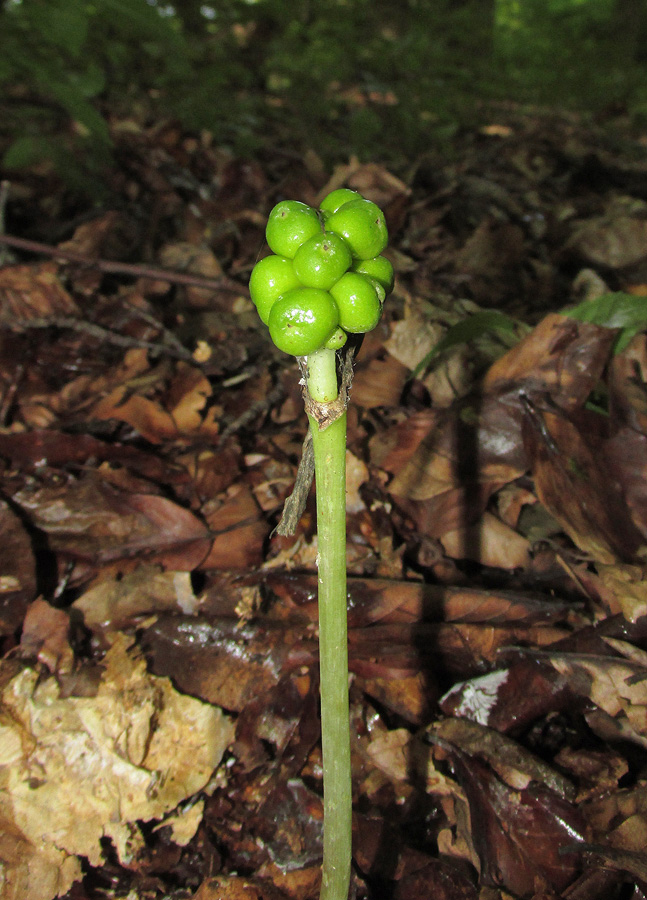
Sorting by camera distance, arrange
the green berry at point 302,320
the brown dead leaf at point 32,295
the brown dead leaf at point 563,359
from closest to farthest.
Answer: the green berry at point 302,320 → the brown dead leaf at point 563,359 → the brown dead leaf at point 32,295

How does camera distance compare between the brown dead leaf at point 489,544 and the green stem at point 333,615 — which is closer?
the green stem at point 333,615

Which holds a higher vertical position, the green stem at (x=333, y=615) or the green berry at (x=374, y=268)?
the green berry at (x=374, y=268)

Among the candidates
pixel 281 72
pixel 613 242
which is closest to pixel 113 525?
pixel 613 242

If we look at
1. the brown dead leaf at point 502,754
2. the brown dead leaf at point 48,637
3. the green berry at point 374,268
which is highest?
the green berry at point 374,268

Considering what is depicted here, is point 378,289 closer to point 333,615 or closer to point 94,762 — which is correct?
point 333,615

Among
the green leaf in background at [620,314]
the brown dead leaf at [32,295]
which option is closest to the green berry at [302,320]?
the green leaf in background at [620,314]

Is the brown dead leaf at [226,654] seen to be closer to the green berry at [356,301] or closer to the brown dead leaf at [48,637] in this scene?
the brown dead leaf at [48,637]
